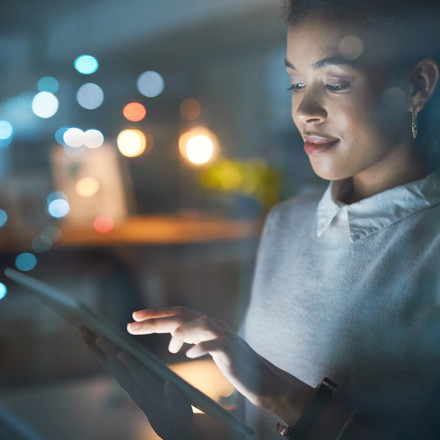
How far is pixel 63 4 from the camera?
0.80 meters

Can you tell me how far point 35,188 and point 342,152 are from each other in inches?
47.3

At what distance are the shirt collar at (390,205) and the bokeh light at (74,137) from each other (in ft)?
3.50

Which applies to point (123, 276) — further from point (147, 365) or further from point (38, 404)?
point (147, 365)

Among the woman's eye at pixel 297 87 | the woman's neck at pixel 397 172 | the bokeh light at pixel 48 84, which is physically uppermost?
the bokeh light at pixel 48 84

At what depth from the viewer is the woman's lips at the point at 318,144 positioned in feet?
1.66

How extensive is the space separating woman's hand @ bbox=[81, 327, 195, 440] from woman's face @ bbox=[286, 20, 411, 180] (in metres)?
0.31

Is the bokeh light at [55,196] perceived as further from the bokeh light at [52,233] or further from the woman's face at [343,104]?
the woman's face at [343,104]

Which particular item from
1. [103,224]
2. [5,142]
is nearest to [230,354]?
[5,142]

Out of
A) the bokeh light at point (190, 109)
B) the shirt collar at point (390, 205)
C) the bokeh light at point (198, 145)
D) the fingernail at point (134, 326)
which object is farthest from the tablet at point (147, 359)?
the bokeh light at point (190, 109)

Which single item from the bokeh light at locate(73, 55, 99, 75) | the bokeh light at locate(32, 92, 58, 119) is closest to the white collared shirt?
the bokeh light at locate(73, 55, 99, 75)

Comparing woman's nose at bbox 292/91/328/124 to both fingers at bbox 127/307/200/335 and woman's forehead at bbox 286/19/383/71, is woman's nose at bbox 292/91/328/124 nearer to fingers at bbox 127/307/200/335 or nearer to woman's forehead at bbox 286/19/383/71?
woman's forehead at bbox 286/19/383/71

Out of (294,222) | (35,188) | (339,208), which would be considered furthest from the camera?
(35,188)

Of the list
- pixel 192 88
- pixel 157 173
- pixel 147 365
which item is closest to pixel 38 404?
pixel 147 365

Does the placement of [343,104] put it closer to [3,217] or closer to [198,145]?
[3,217]
